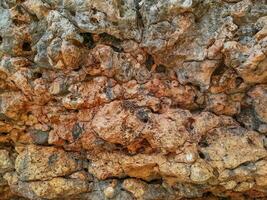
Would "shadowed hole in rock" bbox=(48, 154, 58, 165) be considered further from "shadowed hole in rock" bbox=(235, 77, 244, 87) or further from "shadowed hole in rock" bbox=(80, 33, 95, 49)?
"shadowed hole in rock" bbox=(235, 77, 244, 87)

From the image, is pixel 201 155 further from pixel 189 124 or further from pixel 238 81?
pixel 238 81

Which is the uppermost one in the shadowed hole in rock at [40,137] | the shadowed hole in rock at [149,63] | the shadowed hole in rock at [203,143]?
the shadowed hole in rock at [149,63]

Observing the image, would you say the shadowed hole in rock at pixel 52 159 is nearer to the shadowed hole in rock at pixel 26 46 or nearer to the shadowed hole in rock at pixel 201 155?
the shadowed hole in rock at pixel 26 46

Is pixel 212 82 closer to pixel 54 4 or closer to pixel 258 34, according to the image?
pixel 258 34

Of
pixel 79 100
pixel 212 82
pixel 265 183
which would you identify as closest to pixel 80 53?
pixel 79 100

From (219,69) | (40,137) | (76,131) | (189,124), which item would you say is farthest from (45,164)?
(219,69)

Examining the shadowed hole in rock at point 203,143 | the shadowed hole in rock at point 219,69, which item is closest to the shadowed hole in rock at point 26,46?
the shadowed hole in rock at point 219,69

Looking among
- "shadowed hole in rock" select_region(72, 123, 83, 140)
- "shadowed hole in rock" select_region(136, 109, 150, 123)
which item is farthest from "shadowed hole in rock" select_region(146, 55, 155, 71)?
"shadowed hole in rock" select_region(72, 123, 83, 140)

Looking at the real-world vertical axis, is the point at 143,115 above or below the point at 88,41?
below

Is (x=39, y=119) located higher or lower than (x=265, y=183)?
higher
